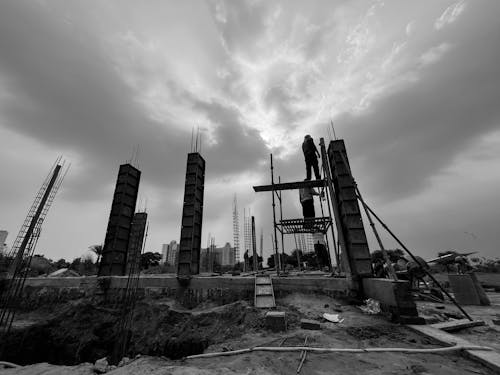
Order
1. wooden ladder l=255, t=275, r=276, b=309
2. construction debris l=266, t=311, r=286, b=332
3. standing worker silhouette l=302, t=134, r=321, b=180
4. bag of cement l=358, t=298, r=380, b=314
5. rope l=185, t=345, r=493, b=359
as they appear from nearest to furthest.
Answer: rope l=185, t=345, r=493, b=359 < construction debris l=266, t=311, r=286, b=332 < bag of cement l=358, t=298, r=380, b=314 < wooden ladder l=255, t=275, r=276, b=309 < standing worker silhouette l=302, t=134, r=321, b=180

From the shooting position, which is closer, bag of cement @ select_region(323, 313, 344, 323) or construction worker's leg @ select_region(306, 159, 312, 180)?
bag of cement @ select_region(323, 313, 344, 323)

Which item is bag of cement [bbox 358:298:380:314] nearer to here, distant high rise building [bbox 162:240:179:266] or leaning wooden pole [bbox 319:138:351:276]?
leaning wooden pole [bbox 319:138:351:276]

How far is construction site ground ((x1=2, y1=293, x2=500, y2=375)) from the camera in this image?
10.5ft

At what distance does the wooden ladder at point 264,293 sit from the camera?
6.83 meters

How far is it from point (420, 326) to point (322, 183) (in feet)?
21.5

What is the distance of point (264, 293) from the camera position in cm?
733

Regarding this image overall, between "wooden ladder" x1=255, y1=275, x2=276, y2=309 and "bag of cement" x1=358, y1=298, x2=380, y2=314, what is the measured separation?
9.00 ft

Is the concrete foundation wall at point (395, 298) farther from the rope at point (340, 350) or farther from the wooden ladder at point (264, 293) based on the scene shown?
the wooden ladder at point (264, 293)

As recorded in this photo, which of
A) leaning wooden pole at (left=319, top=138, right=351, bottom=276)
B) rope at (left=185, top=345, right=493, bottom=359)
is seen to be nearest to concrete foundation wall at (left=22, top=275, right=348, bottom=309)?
leaning wooden pole at (left=319, top=138, right=351, bottom=276)

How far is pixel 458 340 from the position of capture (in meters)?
3.81

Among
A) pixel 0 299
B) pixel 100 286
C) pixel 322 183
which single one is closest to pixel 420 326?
pixel 322 183

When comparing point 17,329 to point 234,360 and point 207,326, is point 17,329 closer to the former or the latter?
point 207,326

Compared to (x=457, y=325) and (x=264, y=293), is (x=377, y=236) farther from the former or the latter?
(x=264, y=293)

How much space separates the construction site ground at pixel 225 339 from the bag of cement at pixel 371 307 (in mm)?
196
